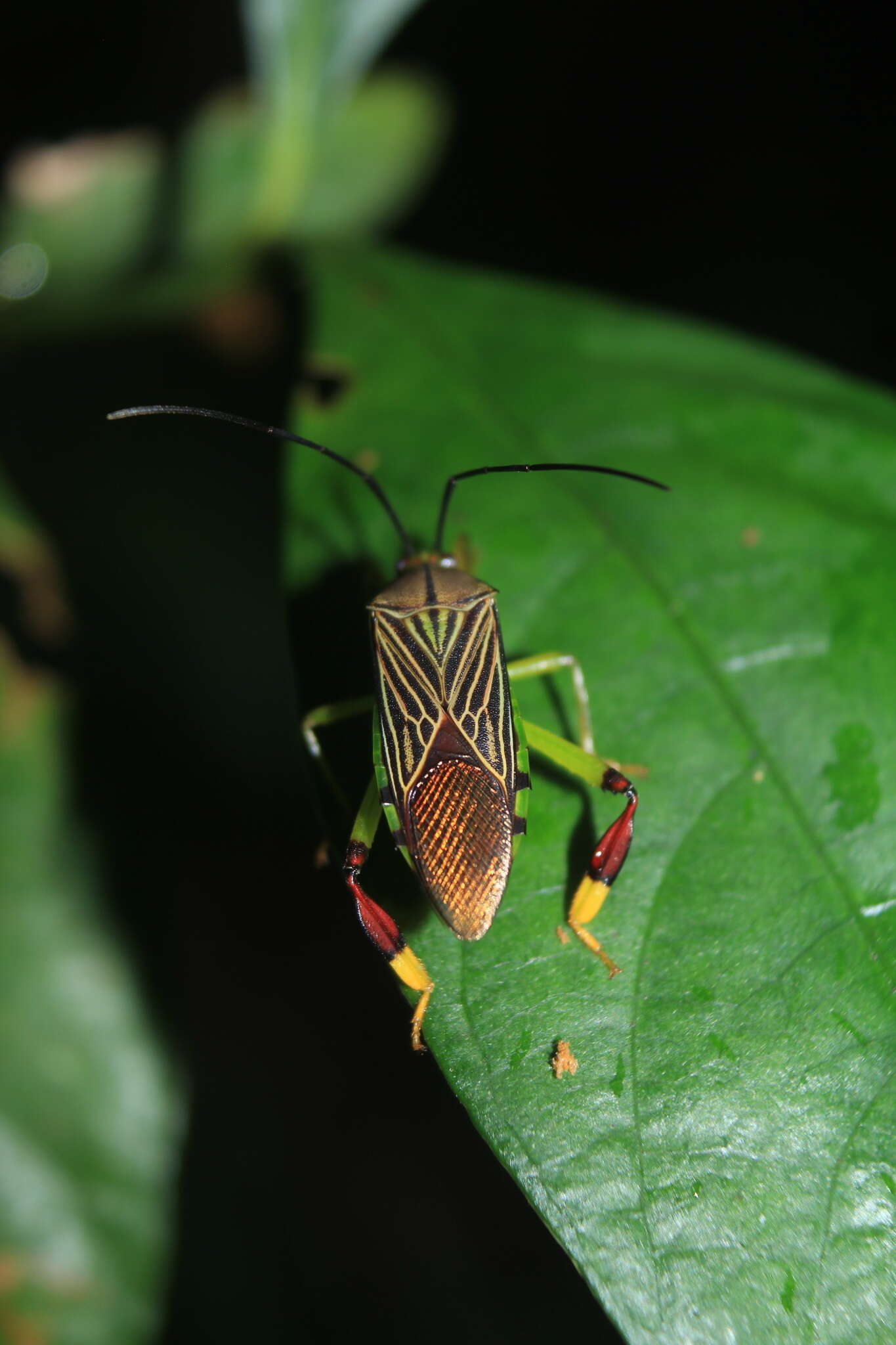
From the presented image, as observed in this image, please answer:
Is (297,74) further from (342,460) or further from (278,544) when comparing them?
(342,460)

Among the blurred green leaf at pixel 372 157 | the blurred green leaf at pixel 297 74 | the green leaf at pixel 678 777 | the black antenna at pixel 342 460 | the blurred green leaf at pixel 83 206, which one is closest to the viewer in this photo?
the green leaf at pixel 678 777

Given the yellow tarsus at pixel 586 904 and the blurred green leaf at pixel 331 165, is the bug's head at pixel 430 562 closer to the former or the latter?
the yellow tarsus at pixel 586 904

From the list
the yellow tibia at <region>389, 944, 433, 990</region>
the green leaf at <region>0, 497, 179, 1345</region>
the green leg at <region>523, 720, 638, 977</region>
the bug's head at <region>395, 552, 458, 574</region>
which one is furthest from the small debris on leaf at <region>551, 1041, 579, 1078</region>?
the green leaf at <region>0, 497, 179, 1345</region>

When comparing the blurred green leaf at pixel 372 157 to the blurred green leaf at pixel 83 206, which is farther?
the blurred green leaf at pixel 372 157

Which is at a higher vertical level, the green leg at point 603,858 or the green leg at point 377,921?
the green leg at point 377,921

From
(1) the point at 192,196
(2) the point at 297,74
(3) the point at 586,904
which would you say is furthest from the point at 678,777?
(1) the point at 192,196

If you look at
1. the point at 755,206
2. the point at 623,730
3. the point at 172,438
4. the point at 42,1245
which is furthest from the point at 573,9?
the point at 42,1245

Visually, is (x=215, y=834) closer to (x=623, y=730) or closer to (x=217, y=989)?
(x=217, y=989)

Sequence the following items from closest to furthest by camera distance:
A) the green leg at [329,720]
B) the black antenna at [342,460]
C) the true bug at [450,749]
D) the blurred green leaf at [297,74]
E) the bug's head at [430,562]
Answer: the true bug at [450,749] < the green leg at [329,720] < the black antenna at [342,460] < the bug's head at [430,562] < the blurred green leaf at [297,74]

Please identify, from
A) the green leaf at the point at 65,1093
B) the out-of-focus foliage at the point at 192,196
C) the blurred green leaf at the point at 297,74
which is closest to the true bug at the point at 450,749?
the green leaf at the point at 65,1093
